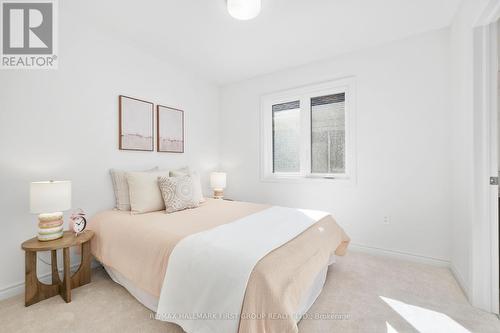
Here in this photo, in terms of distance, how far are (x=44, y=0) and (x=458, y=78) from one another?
389cm

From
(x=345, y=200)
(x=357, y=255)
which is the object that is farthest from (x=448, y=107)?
(x=357, y=255)

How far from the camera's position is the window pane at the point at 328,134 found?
310 centimetres

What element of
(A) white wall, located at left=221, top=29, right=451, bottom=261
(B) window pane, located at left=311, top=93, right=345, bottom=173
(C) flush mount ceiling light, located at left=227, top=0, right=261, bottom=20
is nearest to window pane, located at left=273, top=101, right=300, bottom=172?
(B) window pane, located at left=311, top=93, right=345, bottom=173

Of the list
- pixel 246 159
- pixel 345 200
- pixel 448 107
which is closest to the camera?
pixel 448 107

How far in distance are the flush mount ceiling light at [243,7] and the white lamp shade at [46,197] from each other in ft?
6.69

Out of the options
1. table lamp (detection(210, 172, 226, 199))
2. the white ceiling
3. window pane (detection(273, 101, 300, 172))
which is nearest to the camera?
the white ceiling

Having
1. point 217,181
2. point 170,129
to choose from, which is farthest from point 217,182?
point 170,129

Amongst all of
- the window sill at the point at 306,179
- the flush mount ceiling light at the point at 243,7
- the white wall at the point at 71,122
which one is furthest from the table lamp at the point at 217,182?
the flush mount ceiling light at the point at 243,7

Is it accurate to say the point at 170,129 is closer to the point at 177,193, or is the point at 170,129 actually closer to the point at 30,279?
the point at 177,193

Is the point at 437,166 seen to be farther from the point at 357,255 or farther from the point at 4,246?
the point at 4,246

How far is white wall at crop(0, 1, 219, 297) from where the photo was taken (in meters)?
1.92

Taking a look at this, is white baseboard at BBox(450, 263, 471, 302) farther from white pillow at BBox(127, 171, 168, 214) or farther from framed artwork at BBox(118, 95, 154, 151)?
framed artwork at BBox(118, 95, 154, 151)

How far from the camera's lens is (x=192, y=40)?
2.69 m

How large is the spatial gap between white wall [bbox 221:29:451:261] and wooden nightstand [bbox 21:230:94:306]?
2.64 metres
